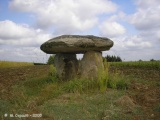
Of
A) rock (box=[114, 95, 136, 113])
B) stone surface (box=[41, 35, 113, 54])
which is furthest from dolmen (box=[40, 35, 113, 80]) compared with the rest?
rock (box=[114, 95, 136, 113])

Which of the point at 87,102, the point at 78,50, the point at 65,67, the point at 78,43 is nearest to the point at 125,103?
the point at 87,102

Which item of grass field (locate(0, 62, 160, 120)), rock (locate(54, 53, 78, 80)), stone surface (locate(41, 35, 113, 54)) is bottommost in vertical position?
grass field (locate(0, 62, 160, 120))

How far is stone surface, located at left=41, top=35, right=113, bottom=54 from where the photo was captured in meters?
10.7

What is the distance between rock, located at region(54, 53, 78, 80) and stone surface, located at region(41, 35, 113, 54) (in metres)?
0.81

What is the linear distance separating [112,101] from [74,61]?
497cm

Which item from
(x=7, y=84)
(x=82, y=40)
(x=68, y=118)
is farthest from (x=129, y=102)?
(x=7, y=84)

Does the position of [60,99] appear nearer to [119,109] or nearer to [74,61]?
[119,109]

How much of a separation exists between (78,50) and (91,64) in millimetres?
818

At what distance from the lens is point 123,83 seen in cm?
989

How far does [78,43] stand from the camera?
10.7 metres

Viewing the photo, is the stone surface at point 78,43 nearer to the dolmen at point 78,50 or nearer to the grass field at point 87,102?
the dolmen at point 78,50

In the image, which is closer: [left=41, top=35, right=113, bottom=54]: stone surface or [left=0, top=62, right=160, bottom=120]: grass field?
[left=0, top=62, right=160, bottom=120]: grass field

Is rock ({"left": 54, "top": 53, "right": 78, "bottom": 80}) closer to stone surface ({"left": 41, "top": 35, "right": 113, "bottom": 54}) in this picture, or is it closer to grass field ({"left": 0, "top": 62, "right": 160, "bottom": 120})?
stone surface ({"left": 41, "top": 35, "right": 113, "bottom": 54})

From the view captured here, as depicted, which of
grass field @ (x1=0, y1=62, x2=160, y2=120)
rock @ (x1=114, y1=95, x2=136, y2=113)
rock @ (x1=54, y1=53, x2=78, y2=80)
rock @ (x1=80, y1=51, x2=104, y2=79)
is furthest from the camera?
rock @ (x1=54, y1=53, x2=78, y2=80)
